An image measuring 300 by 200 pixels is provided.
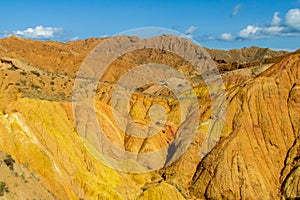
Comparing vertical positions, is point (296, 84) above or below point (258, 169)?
above

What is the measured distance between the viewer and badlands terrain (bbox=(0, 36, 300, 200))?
26953 mm

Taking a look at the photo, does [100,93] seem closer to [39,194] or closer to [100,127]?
[100,127]

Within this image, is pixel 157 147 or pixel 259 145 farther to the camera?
pixel 157 147

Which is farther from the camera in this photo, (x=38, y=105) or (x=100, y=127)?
→ (x=100, y=127)

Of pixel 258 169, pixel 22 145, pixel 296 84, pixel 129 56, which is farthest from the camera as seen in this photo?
pixel 129 56

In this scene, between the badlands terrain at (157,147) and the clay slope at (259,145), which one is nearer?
the badlands terrain at (157,147)

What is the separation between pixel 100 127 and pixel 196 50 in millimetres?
126444

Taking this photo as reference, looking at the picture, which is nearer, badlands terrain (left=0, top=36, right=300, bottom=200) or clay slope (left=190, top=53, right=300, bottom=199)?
badlands terrain (left=0, top=36, right=300, bottom=200)

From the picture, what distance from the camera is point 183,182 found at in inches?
1571

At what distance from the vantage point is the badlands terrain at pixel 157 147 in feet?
88.4

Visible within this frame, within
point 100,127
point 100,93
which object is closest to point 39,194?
point 100,127

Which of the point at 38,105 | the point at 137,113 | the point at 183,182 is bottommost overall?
the point at 183,182

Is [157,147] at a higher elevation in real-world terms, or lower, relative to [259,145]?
lower

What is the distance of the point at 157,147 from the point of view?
4506 centimetres
